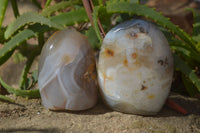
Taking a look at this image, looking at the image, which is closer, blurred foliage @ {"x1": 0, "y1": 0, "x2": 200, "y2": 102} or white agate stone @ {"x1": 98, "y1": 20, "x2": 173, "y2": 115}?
white agate stone @ {"x1": 98, "y1": 20, "x2": 173, "y2": 115}

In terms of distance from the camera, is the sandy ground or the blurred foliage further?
the blurred foliage

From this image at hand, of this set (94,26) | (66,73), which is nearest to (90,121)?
(66,73)

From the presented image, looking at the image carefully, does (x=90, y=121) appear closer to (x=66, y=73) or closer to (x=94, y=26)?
(x=66, y=73)

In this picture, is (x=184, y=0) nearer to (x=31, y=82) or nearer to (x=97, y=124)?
(x=31, y=82)

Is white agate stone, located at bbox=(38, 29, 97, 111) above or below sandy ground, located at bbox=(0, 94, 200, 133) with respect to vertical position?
above
